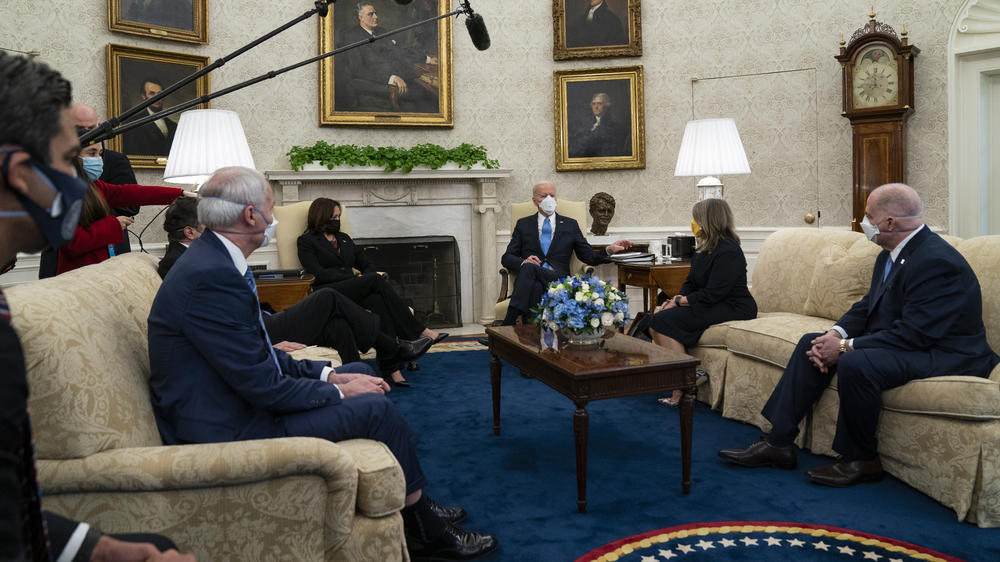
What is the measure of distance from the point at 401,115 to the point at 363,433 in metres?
5.70

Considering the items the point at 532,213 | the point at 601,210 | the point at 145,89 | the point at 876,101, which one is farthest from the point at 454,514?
the point at 876,101

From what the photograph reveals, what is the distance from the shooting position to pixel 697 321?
16.2 feet

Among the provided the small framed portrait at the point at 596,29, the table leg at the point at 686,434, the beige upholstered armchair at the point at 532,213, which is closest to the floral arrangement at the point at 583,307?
the table leg at the point at 686,434

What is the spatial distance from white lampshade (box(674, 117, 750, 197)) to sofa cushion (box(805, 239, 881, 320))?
4.32 feet

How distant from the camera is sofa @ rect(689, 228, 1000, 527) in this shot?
308 centimetres

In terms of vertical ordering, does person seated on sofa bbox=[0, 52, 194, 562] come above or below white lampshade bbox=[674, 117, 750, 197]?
below

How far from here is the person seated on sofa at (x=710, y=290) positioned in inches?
191

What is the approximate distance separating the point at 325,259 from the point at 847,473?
13.6ft

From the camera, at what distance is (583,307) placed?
374 cm

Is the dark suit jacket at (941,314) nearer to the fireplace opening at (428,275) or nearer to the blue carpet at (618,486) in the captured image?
the blue carpet at (618,486)

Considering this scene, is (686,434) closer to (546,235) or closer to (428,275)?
(546,235)

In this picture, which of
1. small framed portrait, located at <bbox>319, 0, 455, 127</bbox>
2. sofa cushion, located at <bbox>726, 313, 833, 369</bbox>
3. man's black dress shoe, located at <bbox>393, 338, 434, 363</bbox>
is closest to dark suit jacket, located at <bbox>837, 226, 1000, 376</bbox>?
sofa cushion, located at <bbox>726, 313, 833, 369</bbox>

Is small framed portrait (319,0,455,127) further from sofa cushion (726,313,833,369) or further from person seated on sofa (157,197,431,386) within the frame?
sofa cushion (726,313,833,369)

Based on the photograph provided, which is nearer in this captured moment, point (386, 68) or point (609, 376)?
point (609, 376)
